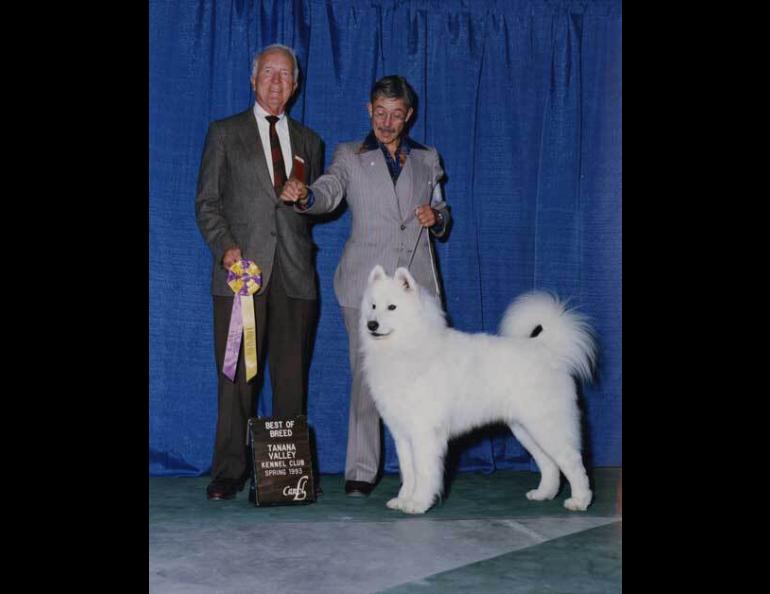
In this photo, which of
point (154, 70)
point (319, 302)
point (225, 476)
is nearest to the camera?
point (225, 476)

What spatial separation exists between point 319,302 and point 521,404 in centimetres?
159

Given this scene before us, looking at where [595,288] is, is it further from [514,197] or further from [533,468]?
[533,468]

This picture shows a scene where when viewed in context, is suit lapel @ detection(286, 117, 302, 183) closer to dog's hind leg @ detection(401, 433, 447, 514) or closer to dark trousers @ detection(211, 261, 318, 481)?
dark trousers @ detection(211, 261, 318, 481)

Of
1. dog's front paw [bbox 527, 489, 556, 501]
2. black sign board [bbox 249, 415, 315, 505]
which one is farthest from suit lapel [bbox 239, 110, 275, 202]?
dog's front paw [bbox 527, 489, 556, 501]

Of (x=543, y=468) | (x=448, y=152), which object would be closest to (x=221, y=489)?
(x=543, y=468)

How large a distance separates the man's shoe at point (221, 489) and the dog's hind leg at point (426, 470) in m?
0.98

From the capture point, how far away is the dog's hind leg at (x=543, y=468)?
171 inches

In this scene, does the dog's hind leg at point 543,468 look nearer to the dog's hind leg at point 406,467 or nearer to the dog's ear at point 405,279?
the dog's hind leg at point 406,467

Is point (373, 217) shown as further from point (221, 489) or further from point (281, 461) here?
point (221, 489)

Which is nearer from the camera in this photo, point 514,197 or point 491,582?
point 491,582

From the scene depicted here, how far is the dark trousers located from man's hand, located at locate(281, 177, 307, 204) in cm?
48

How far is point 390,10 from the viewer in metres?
5.02

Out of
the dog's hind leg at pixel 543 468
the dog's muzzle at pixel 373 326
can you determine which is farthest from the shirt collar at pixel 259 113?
the dog's hind leg at pixel 543 468

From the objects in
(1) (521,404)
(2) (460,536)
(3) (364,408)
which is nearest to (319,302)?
(3) (364,408)
